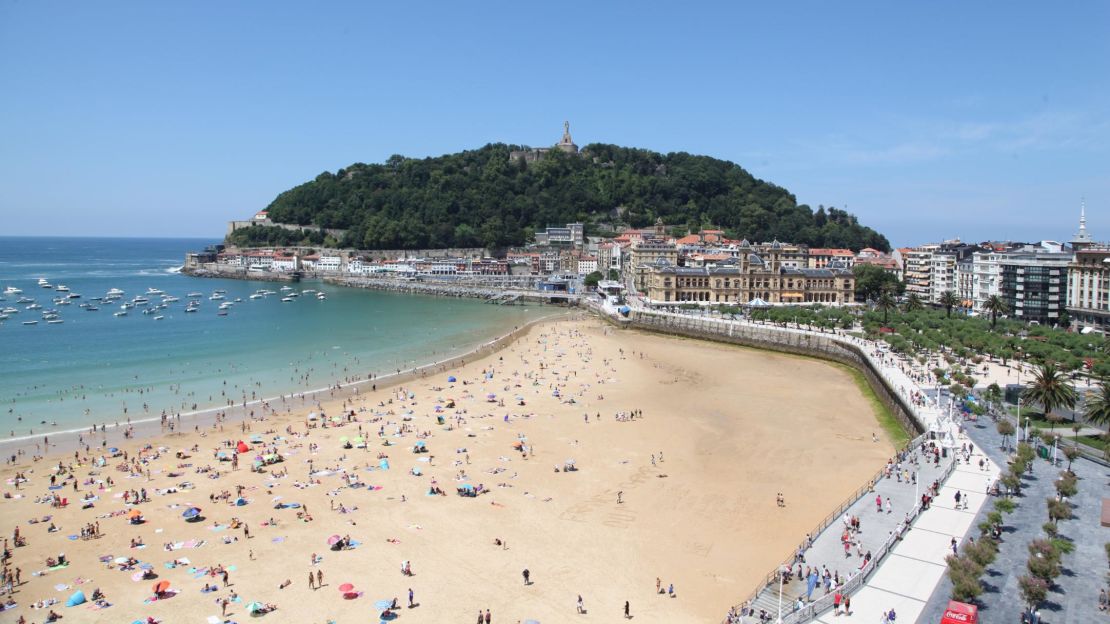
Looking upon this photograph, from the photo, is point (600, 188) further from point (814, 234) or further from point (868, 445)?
point (868, 445)

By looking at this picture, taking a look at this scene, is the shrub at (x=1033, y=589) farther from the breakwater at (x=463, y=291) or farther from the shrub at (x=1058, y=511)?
the breakwater at (x=463, y=291)

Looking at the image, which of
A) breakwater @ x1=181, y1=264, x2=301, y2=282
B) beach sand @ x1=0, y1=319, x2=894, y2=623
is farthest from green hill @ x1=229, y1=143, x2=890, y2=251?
beach sand @ x1=0, y1=319, x2=894, y2=623

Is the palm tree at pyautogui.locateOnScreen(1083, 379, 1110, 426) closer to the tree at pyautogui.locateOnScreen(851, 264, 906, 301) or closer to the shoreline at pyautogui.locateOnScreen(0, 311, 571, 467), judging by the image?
the shoreline at pyautogui.locateOnScreen(0, 311, 571, 467)

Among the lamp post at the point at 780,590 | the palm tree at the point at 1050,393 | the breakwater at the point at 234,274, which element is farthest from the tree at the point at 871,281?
the breakwater at the point at 234,274

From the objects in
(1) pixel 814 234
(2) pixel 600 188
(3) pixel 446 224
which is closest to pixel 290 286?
(3) pixel 446 224

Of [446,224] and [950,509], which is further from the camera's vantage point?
[446,224]

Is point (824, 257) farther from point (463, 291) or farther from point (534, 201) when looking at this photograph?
point (534, 201)
